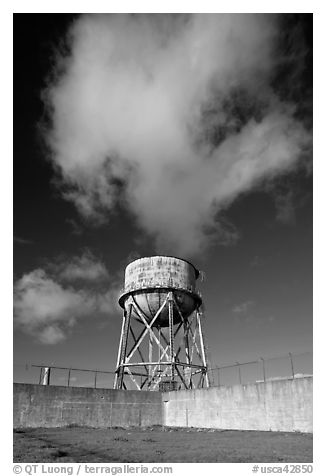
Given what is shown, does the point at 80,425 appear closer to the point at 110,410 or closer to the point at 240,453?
the point at 110,410

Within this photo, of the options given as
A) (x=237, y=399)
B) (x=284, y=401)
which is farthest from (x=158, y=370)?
(x=284, y=401)

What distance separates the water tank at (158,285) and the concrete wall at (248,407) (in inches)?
301

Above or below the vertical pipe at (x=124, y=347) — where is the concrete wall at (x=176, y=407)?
below

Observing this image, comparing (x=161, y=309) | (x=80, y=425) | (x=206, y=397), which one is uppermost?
(x=161, y=309)

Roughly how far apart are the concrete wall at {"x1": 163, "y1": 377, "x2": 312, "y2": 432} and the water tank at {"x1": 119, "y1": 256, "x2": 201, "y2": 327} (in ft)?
25.1

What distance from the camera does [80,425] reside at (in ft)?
64.1

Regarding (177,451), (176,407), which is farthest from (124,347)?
(177,451)

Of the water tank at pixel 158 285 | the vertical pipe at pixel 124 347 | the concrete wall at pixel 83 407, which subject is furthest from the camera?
the water tank at pixel 158 285

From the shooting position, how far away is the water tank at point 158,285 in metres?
27.8

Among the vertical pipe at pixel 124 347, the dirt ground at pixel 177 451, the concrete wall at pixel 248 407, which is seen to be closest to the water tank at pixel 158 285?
the vertical pipe at pixel 124 347

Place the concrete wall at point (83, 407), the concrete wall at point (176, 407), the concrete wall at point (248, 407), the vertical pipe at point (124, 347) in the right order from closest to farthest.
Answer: the concrete wall at point (248, 407) → the concrete wall at point (176, 407) → the concrete wall at point (83, 407) → the vertical pipe at point (124, 347)

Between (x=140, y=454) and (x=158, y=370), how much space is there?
800 inches

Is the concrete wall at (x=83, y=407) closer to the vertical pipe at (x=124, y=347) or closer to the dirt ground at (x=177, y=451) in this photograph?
the vertical pipe at (x=124, y=347)
